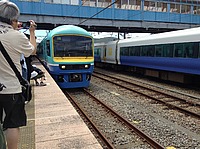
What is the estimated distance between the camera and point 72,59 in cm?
891

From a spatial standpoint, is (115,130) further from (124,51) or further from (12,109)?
(124,51)

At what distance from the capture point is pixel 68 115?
15.7ft

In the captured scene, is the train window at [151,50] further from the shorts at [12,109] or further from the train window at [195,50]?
the shorts at [12,109]

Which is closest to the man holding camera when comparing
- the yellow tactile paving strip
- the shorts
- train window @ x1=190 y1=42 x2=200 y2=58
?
the shorts

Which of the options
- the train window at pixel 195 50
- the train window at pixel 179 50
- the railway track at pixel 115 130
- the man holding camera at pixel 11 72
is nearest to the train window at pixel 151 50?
the train window at pixel 179 50

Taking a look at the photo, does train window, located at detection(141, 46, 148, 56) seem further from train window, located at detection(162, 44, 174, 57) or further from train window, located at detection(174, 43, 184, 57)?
train window, located at detection(174, 43, 184, 57)

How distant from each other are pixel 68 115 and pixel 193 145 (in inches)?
107

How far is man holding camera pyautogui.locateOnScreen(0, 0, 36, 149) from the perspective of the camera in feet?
7.00

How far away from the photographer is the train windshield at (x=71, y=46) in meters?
8.82

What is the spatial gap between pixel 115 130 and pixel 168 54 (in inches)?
308

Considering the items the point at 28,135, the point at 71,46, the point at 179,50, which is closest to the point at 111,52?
the point at 179,50

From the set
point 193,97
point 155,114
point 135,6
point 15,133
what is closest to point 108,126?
point 155,114

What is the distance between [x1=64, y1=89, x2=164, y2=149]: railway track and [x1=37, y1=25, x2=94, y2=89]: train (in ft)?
6.66

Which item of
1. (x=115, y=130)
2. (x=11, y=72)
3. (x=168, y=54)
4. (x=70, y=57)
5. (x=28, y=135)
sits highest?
(x=168, y=54)
